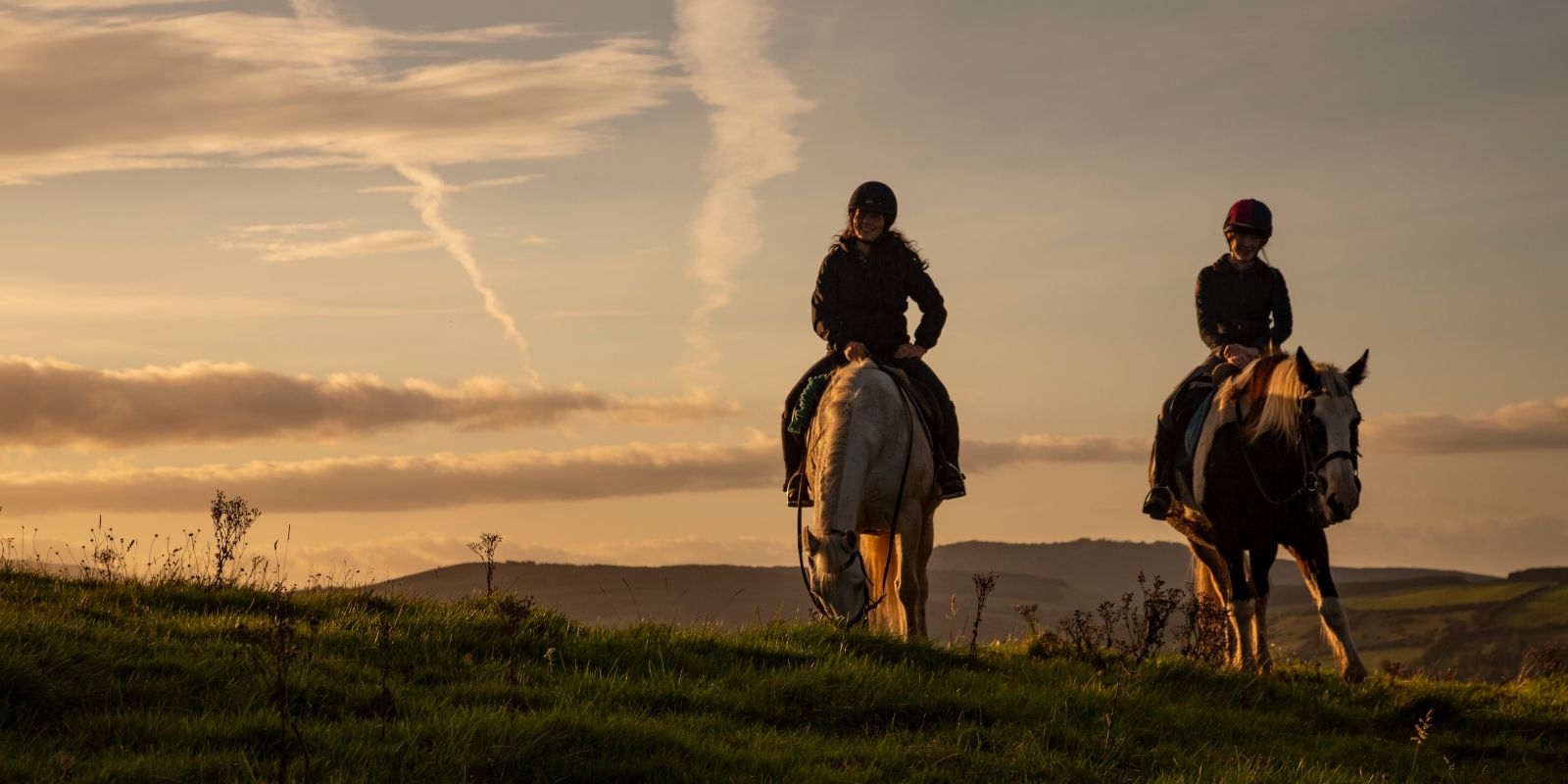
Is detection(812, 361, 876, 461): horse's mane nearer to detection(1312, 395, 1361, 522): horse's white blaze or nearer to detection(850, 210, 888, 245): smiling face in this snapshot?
detection(850, 210, 888, 245): smiling face

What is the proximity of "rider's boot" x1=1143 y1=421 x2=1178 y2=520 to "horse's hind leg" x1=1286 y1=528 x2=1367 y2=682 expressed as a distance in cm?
155

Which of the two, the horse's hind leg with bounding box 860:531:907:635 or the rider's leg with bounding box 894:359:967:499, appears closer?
the horse's hind leg with bounding box 860:531:907:635

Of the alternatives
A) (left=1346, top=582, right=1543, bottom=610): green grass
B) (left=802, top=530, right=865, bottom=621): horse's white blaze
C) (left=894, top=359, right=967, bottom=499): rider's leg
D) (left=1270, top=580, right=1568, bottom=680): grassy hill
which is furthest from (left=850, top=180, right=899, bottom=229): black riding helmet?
(left=1346, top=582, right=1543, bottom=610): green grass

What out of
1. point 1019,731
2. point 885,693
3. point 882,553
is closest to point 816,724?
point 885,693

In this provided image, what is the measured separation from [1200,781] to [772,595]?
5.91m

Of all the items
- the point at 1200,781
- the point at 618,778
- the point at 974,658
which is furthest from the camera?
the point at 974,658

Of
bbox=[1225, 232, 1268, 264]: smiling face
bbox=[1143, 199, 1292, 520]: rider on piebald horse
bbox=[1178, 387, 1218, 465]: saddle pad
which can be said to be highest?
bbox=[1225, 232, 1268, 264]: smiling face

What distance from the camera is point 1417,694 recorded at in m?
12.9

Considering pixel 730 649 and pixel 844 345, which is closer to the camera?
pixel 730 649

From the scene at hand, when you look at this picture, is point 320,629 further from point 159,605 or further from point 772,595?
point 772,595

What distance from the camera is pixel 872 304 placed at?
49.9 feet

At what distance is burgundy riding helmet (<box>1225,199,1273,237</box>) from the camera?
1523cm

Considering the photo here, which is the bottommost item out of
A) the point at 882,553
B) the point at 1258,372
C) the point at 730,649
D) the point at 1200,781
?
the point at 1200,781

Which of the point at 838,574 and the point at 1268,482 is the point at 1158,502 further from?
the point at 838,574
